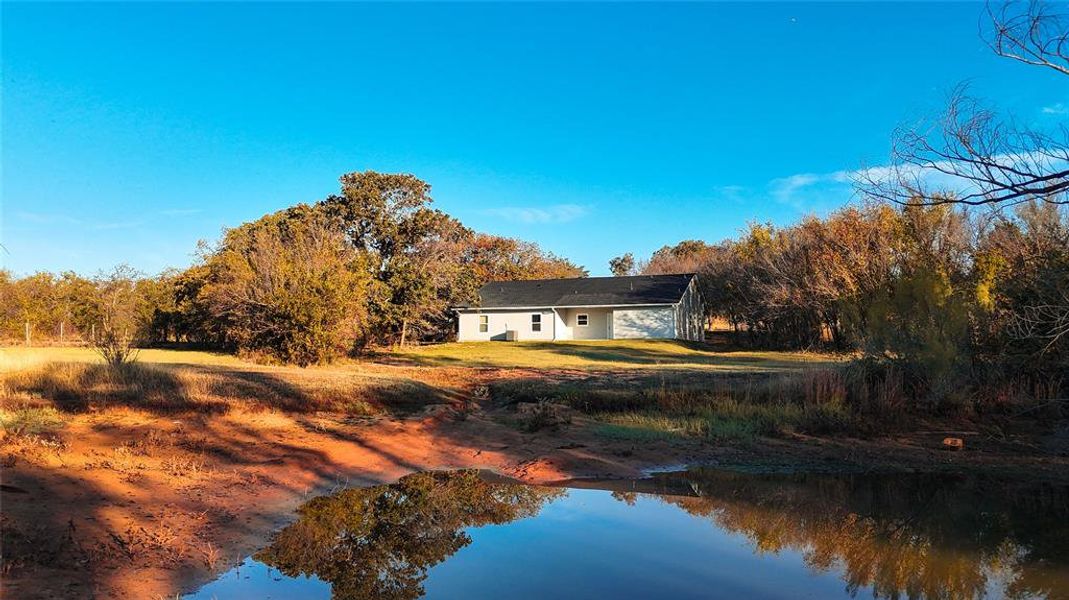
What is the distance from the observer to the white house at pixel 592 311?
1628 inches

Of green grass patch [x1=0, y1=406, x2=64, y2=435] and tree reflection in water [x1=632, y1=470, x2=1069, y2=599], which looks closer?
tree reflection in water [x1=632, y1=470, x2=1069, y2=599]

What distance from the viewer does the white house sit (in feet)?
136

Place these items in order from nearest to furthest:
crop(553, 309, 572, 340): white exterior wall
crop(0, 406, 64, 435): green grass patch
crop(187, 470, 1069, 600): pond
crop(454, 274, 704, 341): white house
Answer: crop(187, 470, 1069, 600): pond, crop(0, 406, 64, 435): green grass patch, crop(454, 274, 704, 341): white house, crop(553, 309, 572, 340): white exterior wall

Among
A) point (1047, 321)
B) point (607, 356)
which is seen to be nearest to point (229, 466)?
point (1047, 321)

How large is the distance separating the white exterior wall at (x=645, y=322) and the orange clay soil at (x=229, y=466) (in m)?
28.0

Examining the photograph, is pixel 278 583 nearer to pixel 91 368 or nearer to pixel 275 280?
pixel 91 368

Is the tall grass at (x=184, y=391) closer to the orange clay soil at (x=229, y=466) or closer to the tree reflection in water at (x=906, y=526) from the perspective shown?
the orange clay soil at (x=229, y=466)

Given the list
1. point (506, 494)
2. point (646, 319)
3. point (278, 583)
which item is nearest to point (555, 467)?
point (506, 494)

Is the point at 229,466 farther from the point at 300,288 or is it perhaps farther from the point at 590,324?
the point at 590,324

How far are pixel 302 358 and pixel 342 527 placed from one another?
58.9 ft

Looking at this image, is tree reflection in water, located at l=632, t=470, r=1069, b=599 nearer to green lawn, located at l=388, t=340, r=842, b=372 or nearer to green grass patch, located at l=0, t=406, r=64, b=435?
green grass patch, located at l=0, t=406, r=64, b=435

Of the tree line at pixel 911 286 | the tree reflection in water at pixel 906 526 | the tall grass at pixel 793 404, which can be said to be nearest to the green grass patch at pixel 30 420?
the tree reflection in water at pixel 906 526

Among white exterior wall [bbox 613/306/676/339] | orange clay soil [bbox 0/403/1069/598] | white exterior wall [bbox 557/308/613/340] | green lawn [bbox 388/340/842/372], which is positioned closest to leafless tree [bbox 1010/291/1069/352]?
orange clay soil [bbox 0/403/1069/598]

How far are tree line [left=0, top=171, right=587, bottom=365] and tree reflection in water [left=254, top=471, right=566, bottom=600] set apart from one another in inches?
630
